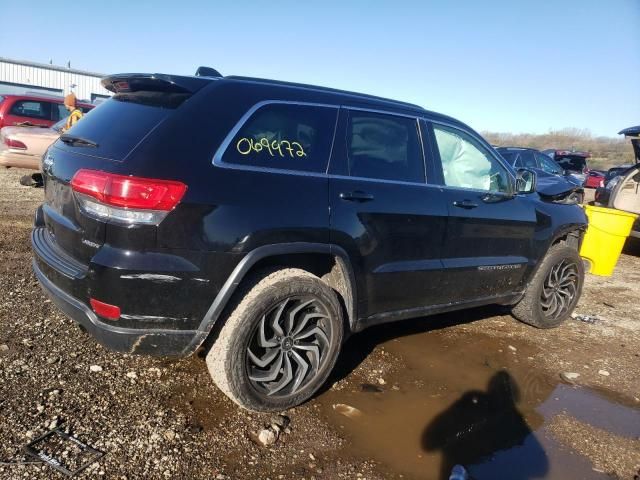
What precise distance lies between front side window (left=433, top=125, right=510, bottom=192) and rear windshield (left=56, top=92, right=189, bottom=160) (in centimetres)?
200

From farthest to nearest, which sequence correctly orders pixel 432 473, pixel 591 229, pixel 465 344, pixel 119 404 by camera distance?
pixel 591 229
pixel 465 344
pixel 119 404
pixel 432 473

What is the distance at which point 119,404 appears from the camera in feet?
9.23

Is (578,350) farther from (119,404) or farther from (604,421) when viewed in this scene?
(119,404)

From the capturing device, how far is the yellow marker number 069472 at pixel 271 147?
2.72m

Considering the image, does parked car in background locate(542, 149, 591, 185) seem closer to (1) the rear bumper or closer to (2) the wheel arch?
(2) the wheel arch

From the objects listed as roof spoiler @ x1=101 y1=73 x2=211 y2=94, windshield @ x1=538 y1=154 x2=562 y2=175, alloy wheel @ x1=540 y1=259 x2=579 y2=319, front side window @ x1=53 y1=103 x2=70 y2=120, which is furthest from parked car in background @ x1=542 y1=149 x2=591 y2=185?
roof spoiler @ x1=101 y1=73 x2=211 y2=94

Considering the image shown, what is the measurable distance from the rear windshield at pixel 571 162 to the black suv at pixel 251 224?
59.0 feet

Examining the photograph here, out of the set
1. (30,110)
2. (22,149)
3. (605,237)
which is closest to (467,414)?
(605,237)

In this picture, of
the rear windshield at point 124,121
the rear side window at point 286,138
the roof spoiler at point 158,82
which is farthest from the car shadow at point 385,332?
the roof spoiler at point 158,82

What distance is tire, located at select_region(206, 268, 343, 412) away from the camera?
8.85ft

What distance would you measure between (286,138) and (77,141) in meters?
1.20

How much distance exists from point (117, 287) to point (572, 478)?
253 centimetres

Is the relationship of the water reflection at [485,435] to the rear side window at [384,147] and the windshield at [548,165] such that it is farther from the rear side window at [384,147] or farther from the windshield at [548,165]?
the windshield at [548,165]

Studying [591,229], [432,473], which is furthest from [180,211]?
[591,229]
